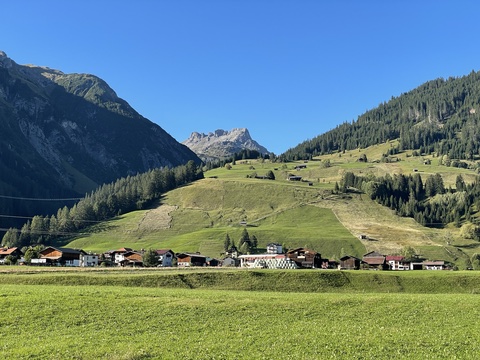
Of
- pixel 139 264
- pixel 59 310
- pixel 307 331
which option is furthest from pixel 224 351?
pixel 139 264

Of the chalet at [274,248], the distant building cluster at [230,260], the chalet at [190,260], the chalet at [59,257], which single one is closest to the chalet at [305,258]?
the distant building cluster at [230,260]

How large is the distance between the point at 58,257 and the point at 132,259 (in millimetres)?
24839

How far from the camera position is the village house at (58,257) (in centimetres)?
14650

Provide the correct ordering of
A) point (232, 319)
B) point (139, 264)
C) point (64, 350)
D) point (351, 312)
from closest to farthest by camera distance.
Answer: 1. point (64, 350)
2. point (232, 319)
3. point (351, 312)
4. point (139, 264)

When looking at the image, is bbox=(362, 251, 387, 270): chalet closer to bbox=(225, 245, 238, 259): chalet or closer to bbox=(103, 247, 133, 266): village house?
bbox=(225, 245, 238, 259): chalet

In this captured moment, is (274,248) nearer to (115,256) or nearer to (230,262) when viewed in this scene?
(230,262)

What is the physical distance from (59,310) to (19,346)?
11088 mm

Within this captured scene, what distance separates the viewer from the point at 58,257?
148125mm

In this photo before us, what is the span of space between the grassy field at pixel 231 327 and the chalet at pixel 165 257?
10324 centimetres

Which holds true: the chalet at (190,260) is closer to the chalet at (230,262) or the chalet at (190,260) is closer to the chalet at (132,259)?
the chalet at (230,262)

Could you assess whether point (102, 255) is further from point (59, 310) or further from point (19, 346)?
point (19, 346)

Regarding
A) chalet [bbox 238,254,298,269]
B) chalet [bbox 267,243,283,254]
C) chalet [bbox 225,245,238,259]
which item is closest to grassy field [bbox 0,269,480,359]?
chalet [bbox 238,254,298,269]

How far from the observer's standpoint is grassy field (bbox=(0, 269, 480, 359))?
2736cm

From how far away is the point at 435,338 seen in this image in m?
31.4
